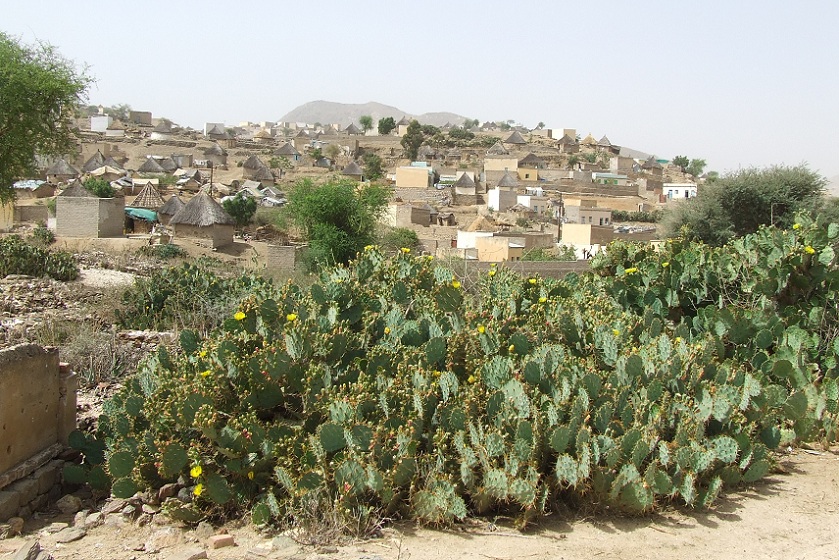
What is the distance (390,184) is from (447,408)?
137 feet

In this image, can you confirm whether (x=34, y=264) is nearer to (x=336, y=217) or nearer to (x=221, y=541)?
(x=221, y=541)

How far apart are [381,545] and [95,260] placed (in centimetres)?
1354

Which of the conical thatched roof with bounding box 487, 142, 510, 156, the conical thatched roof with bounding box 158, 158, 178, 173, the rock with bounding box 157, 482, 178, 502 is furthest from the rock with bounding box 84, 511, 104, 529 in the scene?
the conical thatched roof with bounding box 487, 142, 510, 156

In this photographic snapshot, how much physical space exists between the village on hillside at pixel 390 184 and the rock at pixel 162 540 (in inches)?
296

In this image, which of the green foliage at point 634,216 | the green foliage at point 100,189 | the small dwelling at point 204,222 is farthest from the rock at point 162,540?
the green foliage at point 634,216

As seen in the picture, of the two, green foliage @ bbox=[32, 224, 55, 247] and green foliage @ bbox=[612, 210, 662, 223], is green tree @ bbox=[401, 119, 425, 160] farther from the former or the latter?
green foliage @ bbox=[32, 224, 55, 247]

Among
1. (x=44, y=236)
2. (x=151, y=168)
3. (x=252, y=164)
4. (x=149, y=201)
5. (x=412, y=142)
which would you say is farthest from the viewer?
(x=412, y=142)

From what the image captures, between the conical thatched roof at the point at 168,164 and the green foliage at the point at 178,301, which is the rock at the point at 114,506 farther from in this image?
the conical thatched roof at the point at 168,164

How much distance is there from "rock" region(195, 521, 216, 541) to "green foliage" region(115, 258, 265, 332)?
13.8 feet

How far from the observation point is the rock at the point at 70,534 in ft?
14.8

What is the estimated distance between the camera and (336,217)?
84.3ft

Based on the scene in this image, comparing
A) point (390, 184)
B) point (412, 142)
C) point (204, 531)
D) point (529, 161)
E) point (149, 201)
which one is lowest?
point (204, 531)

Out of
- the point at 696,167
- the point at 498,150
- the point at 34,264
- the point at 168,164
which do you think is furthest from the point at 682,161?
the point at 34,264

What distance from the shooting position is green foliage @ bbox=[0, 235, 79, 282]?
13195 mm
